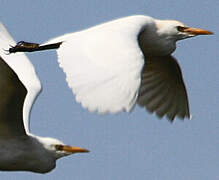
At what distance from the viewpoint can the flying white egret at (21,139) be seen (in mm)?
11490

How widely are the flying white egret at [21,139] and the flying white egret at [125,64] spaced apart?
0.62m

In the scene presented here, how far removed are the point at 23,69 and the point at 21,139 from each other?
5.21 ft

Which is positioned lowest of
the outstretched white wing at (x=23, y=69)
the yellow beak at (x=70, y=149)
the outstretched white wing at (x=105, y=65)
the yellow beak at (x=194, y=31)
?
the yellow beak at (x=70, y=149)

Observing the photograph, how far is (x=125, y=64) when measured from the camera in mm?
10641

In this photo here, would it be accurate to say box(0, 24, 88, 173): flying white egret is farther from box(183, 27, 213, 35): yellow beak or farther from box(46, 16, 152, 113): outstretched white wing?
box(183, 27, 213, 35): yellow beak

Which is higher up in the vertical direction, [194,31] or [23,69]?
[23,69]

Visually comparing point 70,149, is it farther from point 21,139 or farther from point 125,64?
point 125,64

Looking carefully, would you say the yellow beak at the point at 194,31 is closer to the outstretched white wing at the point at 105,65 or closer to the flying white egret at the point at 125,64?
the flying white egret at the point at 125,64

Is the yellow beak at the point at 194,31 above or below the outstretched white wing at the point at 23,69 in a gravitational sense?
below

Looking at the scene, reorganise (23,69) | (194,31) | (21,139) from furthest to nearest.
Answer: (23,69) < (194,31) < (21,139)

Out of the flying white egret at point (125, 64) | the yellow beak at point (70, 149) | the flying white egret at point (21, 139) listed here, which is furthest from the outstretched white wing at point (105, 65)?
the yellow beak at point (70, 149)

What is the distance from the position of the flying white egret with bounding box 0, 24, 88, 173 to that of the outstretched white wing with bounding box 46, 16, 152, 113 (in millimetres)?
730

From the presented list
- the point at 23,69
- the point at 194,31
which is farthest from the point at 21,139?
the point at 194,31

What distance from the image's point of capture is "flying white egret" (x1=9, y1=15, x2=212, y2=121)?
33.4 feet
